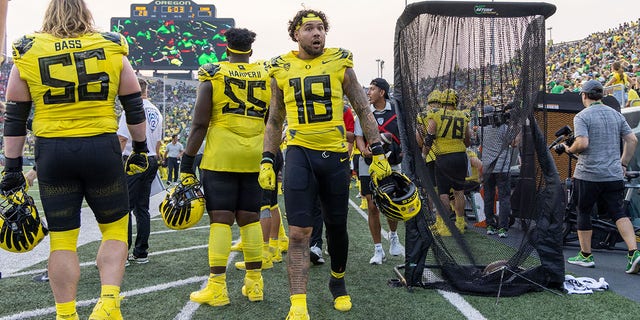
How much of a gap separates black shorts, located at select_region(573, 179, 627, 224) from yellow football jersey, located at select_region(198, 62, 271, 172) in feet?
11.9

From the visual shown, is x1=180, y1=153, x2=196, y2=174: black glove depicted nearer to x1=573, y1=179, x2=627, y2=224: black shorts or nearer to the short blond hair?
the short blond hair

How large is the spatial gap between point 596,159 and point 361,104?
3.11 m

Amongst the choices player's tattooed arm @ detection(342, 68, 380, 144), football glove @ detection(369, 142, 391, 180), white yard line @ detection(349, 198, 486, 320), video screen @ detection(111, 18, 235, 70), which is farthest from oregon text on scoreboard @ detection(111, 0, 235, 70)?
football glove @ detection(369, 142, 391, 180)

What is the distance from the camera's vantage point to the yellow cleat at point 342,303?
11.8 feet

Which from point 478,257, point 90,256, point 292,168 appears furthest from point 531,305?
point 90,256

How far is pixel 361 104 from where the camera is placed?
142 inches

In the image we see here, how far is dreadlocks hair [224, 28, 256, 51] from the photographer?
388cm

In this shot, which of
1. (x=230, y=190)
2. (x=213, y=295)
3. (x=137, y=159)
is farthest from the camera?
(x=230, y=190)

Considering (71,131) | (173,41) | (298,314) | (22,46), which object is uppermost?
(173,41)

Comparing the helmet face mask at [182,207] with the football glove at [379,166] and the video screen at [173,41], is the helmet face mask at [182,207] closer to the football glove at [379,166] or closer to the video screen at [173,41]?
the football glove at [379,166]

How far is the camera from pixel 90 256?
5.55 metres

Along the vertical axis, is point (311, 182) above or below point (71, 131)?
below

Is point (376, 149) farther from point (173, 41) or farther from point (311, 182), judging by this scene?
point (173, 41)

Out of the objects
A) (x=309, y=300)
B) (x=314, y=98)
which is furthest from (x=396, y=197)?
(x=309, y=300)
